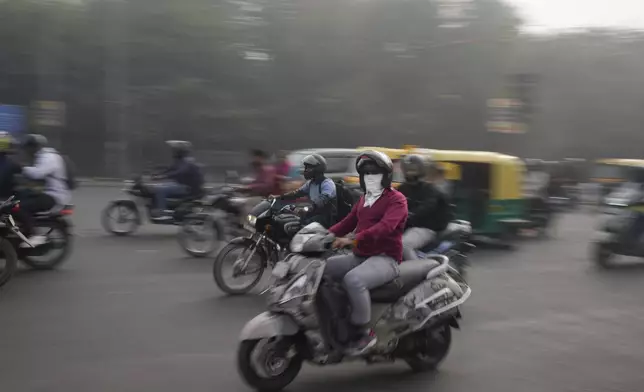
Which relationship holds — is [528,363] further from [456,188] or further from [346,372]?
[456,188]

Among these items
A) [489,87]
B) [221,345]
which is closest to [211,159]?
[489,87]

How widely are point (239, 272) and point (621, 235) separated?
6470mm

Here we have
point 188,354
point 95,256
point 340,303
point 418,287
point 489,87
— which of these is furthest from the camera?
point 489,87

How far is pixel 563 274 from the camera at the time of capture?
11.4 meters

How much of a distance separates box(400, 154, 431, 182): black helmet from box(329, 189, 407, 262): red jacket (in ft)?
7.43

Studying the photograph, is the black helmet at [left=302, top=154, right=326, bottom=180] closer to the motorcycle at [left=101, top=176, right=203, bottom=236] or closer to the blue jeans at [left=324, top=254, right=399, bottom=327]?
the blue jeans at [left=324, top=254, right=399, bottom=327]

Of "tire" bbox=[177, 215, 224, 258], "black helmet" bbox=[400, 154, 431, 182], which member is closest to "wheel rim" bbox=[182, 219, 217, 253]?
"tire" bbox=[177, 215, 224, 258]

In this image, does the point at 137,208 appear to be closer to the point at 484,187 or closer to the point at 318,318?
the point at 484,187

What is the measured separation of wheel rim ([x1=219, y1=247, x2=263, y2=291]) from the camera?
851 centimetres

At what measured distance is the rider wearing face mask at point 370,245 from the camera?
17.1 feet

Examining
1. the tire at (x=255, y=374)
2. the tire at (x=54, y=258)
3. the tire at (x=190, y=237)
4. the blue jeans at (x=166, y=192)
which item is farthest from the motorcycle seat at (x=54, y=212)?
the tire at (x=255, y=374)

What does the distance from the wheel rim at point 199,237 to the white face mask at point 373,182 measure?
649 cm

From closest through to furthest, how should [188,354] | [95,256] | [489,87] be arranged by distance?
[188,354] → [95,256] → [489,87]

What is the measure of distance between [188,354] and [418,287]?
203cm
